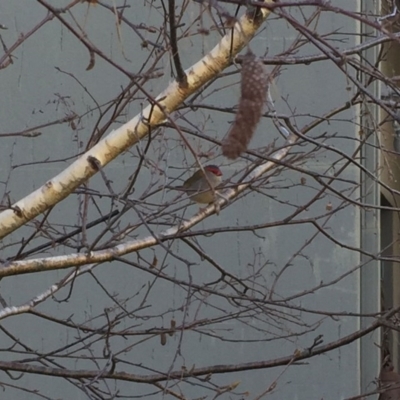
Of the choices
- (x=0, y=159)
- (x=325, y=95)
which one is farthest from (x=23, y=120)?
(x=325, y=95)

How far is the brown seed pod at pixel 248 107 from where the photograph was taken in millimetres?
1515

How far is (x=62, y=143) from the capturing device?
231 inches

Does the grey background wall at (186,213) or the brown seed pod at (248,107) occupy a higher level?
the grey background wall at (186,213)

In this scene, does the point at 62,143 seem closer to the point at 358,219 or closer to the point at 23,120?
the point at 23,120

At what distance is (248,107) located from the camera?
4.99 feet

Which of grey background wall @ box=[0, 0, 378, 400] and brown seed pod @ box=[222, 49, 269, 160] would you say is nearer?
brown seed pod @ box=[222, 49, 269, 160]

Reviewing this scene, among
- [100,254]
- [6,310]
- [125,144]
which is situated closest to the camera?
[125,144]

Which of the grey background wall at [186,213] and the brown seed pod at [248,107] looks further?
the grey background wall at [186,213]

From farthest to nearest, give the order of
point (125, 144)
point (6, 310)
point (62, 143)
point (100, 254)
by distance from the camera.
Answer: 1. point (62, 143)
2. point (6, 310)
3. point (100, 254)
4. point (125, 144)

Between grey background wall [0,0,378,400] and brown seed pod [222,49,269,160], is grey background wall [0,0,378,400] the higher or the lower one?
the higher one

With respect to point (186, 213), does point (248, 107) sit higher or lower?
lower

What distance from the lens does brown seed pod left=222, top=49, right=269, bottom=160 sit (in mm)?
1515

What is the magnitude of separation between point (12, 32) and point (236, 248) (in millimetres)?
2079

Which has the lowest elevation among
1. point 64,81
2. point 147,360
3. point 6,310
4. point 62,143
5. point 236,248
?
point 6,310
